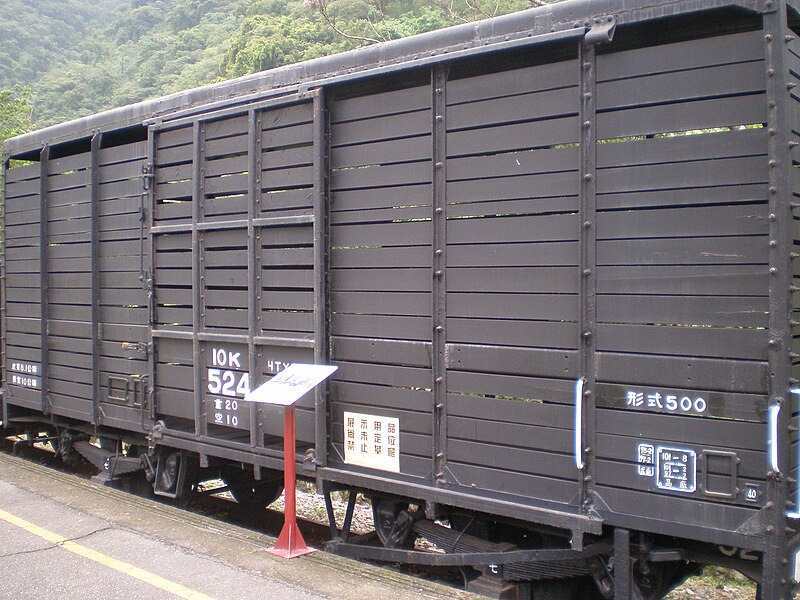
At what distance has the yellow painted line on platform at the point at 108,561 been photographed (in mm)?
4238

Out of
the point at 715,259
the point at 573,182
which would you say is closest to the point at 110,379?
the point at 573,182

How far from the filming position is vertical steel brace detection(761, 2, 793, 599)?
10.9 feet

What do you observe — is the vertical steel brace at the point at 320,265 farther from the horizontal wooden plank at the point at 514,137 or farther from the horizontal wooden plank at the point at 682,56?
the horizontal wooden plank at the point at 682,56

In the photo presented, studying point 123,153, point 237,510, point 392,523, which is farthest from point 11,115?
point 392,523

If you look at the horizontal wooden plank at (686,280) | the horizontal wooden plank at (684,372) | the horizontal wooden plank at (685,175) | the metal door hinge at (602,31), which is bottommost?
the horizontal wooden plank at (684,372)

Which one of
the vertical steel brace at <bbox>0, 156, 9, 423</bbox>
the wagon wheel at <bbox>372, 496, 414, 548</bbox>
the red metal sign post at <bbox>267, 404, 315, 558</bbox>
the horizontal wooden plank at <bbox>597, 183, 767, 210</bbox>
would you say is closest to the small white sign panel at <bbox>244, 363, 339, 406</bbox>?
the red metal sign post at <bbox>267, 404, 315, 558</bbox>

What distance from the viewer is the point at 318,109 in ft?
16.5

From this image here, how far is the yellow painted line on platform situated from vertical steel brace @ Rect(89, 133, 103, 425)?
1.58m

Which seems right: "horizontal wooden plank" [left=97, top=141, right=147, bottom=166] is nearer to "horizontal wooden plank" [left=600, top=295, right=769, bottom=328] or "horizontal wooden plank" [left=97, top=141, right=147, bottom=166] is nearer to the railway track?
the railway track

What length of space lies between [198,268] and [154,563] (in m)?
2.32

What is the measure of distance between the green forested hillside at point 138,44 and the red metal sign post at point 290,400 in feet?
99.5

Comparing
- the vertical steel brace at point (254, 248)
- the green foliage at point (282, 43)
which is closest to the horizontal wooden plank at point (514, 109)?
the vertical steel brace at point (254, 248)

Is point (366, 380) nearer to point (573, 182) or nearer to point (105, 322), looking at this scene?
point (573, 182)

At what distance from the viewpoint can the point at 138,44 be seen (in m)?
74.4
